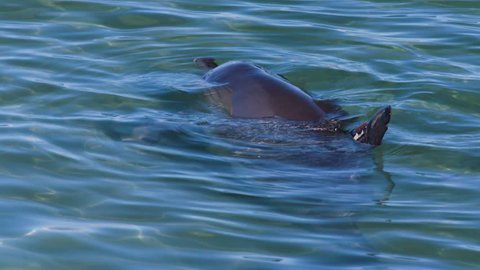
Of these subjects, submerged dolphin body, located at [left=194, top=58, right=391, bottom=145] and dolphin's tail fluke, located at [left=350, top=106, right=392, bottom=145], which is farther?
submerged dolphin body, located at [left=194, top=58, right=391, bottom=145]

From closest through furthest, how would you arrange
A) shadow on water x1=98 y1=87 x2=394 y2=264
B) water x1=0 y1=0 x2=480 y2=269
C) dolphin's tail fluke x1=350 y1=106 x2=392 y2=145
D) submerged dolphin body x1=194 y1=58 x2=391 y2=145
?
water x1=0 y1=0 x2=480 y2=269 < shadow on water x1=98 y1=87 x2=394 y2=264 < dolphin's tail fluke x1=350 y1=106 x2=392 y2=145 < submerged dolphin body x1=194 y1=58 x2=391 y2=145

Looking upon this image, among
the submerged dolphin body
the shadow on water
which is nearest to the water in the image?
the shadow on water

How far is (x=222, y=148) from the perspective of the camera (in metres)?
7.65

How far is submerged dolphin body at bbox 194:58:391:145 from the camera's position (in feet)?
26.1

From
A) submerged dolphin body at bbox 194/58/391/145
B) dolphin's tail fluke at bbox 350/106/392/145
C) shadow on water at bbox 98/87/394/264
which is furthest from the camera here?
submerged dolphin body at bbox 194/58/391/145

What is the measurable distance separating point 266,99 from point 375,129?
1.04 metres

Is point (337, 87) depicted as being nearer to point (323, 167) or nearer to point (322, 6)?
point (323, 167)

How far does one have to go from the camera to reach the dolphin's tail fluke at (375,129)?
728 cm

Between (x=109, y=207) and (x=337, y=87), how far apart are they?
326 cm

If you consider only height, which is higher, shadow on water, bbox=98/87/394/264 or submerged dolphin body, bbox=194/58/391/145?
submerged dolphin body, bbox=194/58/391/145

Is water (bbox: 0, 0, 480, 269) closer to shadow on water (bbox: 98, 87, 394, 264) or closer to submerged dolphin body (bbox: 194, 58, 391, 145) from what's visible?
shadow on water (bbox: 98, 87, 394, 264)

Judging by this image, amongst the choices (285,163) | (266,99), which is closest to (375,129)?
(285,163)

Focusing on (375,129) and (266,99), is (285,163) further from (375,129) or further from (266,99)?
(266,99)

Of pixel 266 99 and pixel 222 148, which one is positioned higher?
pixel 266 99
